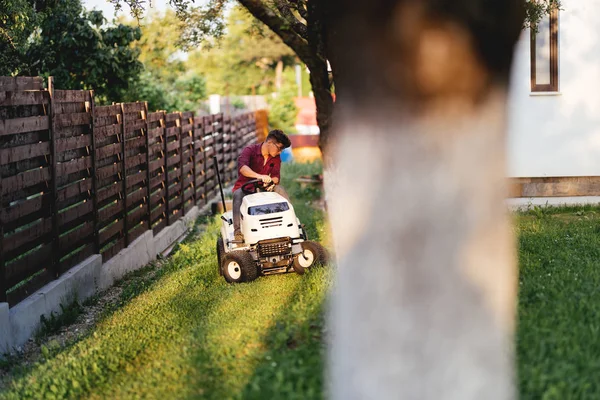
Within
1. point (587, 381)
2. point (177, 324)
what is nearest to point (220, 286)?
point (177, 324)

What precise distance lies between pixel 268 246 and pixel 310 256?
428 mm

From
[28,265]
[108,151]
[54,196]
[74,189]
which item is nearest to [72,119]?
[74,189]

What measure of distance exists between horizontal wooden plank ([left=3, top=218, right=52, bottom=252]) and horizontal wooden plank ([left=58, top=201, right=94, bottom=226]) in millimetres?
391

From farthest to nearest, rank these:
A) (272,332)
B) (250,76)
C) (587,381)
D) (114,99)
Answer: (250,76), (114,99), (272,332), (587,381)

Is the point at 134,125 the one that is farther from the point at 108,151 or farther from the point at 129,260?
the point at 129,260

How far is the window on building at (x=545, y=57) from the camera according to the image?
15.4m

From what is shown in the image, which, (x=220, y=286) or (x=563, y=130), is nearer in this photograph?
(x=220, y=286)

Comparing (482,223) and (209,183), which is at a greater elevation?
(482,223)

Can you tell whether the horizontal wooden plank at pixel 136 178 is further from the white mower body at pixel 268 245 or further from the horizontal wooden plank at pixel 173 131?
the white mower body at pixel 268 245

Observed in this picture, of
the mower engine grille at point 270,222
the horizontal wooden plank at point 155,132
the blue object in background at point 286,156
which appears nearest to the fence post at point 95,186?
the mower engine grille at point 270,222

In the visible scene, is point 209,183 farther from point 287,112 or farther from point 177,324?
point 287,112

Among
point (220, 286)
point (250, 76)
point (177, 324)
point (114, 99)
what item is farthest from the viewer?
point (250, 76)

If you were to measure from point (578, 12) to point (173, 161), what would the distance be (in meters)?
6.69

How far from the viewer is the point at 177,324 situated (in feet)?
26.5
